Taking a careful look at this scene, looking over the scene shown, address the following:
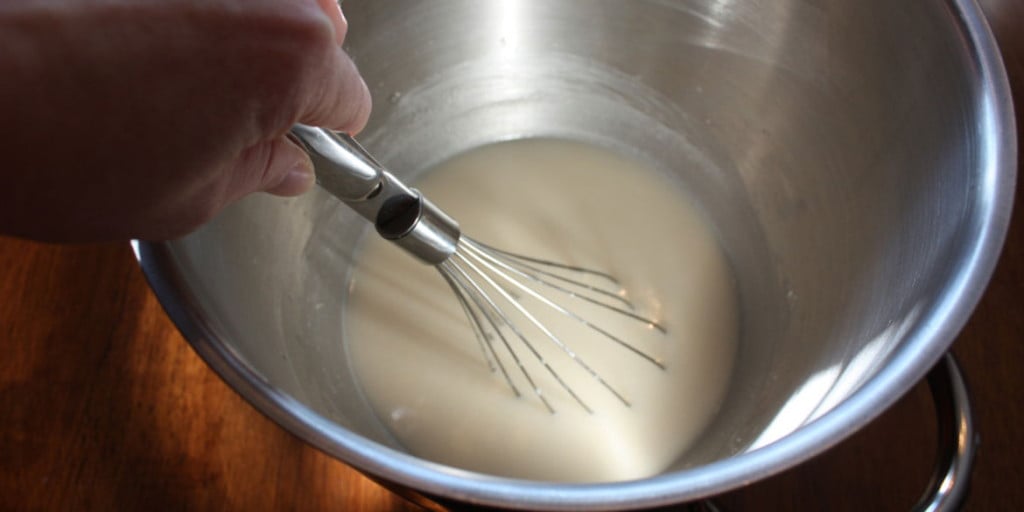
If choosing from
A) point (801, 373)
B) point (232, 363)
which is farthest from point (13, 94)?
point (801, 373)

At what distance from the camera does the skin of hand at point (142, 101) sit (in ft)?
1.22

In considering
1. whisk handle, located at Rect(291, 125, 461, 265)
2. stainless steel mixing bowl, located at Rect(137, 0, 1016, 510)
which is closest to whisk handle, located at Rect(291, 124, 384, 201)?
whisk handle, located at Rect(291, 125, 461, 265)

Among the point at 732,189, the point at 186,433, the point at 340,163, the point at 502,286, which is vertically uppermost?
the point at 340,163

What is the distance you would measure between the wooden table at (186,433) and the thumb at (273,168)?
11.5 inches

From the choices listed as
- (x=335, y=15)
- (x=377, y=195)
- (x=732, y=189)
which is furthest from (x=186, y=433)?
(x=732, y=189)

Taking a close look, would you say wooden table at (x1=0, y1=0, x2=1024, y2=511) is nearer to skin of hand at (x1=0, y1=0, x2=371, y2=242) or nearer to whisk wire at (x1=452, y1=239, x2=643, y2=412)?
whisk wire at (x1=452, y1=239, x2=643, y2=412)

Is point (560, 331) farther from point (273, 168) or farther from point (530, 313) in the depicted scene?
point (273, 168)

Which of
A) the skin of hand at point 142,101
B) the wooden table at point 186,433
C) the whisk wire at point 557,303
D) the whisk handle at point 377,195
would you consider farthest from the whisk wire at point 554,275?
the skin of hand at point 142,101

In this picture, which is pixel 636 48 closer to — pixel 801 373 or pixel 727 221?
pixel 727 221

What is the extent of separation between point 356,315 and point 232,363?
16.0 inches

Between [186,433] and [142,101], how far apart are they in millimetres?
453

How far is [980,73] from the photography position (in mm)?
561

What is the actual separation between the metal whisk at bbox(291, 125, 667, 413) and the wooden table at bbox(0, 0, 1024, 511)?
0.64ft

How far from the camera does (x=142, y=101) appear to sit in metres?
0.40
